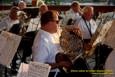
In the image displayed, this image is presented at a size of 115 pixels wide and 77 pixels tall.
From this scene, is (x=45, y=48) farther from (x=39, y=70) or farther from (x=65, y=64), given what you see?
(x=39, y=70)

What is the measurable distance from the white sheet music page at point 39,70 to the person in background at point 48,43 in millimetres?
578

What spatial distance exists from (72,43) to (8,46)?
29.9 inches

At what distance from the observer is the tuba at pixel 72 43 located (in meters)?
2.95

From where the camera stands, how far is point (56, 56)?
317cm

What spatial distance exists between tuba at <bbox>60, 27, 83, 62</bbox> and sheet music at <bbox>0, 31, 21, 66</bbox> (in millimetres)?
492

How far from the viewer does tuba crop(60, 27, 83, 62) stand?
2.95m

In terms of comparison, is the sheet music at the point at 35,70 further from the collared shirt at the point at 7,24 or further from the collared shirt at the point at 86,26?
the collared shirt at the point at 86,26

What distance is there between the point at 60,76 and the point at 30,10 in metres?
4.55

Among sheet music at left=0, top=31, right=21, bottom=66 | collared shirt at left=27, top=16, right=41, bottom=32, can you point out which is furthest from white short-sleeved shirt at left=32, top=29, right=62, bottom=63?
collared shirt at left=27, top=16, right=41, bottom=32

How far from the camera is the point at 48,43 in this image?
10.8 feet

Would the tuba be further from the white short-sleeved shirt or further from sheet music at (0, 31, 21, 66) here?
sheet music at (0, 31, 21, 66)

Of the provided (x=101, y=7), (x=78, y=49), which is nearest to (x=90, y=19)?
(x=101, y=7)

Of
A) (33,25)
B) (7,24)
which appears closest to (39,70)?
(33,25)

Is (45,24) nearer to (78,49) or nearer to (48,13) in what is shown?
(48,13)
